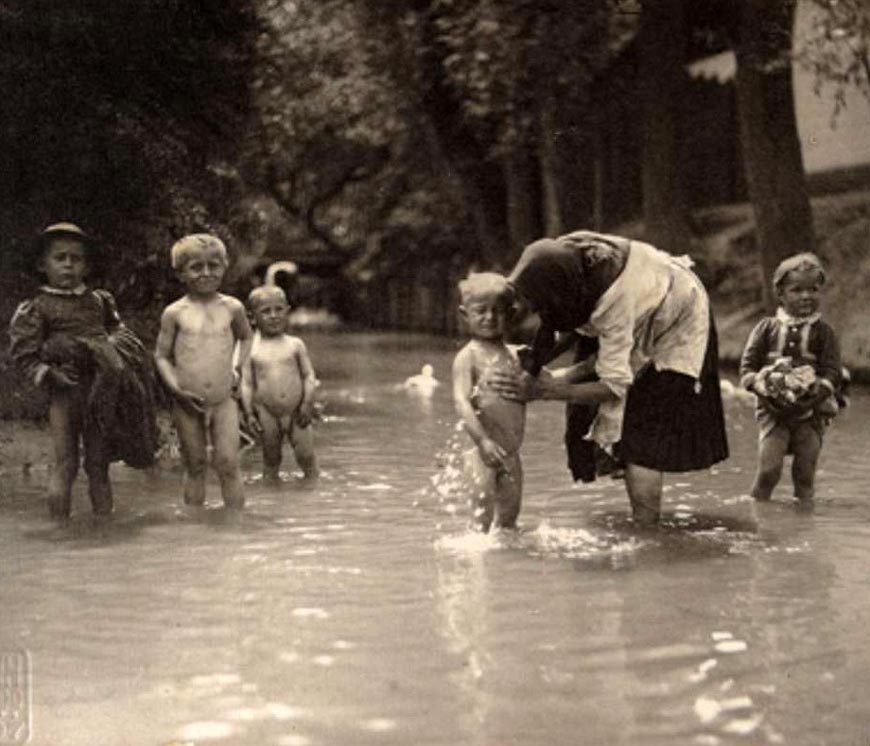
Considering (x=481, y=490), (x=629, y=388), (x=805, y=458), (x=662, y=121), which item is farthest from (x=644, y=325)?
(x=662, y=121)

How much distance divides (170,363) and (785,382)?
2886 mm

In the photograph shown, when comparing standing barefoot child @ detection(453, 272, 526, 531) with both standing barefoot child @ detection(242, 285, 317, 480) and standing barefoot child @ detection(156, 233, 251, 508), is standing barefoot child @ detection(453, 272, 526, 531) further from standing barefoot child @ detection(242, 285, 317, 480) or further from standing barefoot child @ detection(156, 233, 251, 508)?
standing barefoot child @ detection(242, 285, 317, 480)

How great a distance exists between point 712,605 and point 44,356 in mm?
3242

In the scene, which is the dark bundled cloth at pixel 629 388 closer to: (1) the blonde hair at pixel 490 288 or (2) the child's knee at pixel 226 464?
(1) the blonde hair at pixel 490 288

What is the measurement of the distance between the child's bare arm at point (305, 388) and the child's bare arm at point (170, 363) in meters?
1.26

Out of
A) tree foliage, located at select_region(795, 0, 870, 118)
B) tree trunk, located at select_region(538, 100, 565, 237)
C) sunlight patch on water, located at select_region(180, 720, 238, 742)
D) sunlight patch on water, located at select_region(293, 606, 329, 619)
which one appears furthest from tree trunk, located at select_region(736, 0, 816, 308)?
sunlight patch on water, located at select_region(180, 720, 238, 742)

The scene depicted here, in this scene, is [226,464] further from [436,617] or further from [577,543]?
[436,617]

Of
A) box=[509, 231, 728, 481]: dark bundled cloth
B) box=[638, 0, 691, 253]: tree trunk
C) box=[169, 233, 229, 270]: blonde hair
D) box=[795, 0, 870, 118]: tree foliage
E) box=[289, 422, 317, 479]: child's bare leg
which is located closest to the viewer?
box=[509, 231, 728, 481]: dark bundled cloth

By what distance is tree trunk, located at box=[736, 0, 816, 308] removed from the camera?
543 inches

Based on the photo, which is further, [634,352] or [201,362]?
[201,362]

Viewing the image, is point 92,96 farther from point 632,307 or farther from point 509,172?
point 509,172

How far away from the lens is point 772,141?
46.4 ft

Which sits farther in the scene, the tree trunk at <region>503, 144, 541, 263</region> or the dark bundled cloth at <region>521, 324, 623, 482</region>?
the tree trunk at <region>503, 144, 541, 263</region>

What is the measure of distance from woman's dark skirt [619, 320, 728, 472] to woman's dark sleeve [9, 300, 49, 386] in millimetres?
2559
